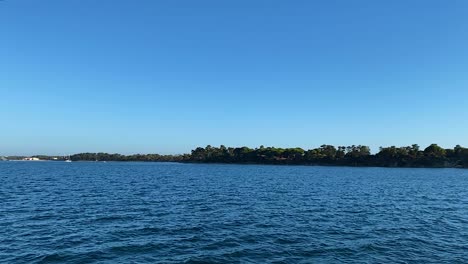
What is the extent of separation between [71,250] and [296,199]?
34514 millimetres

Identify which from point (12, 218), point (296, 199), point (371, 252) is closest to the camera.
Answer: point (371, 252)

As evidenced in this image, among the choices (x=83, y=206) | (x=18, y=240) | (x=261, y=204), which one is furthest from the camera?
(x=261, y=204)

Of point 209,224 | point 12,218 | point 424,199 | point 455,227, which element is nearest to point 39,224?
point 12,218

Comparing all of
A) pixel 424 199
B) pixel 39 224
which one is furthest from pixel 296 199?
pixel 39 224

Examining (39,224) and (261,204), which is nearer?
(39,224)

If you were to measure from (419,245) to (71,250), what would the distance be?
2504 cm

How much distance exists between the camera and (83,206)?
136 feet

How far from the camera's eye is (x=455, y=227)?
31828 mm

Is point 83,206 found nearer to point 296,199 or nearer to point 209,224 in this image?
point 209,224

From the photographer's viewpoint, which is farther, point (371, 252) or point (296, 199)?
point (296, 199)

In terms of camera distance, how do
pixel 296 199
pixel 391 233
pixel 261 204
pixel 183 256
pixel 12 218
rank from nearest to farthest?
1. pixel 183 256
2. pixel 391 233
3. pixel 12 218
4. pixel 261 204
5. pixel 296 199

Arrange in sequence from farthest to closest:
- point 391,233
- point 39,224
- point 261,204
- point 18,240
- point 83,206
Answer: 1. point 261,204
2. point 83,206
3. point 39,224
4. point 391,233
5. point 18,240

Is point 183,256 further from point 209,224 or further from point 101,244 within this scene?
point 209,224

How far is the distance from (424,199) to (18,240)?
54244 millimetres
